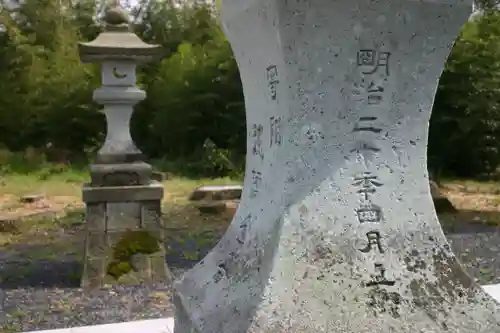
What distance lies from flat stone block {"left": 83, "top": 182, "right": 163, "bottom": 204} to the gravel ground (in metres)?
0.75

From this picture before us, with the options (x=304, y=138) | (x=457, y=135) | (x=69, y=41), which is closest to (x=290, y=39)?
(x=304, y=138)

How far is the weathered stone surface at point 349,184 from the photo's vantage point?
1534mm

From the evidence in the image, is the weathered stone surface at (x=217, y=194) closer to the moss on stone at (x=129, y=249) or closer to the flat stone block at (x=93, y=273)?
the moss on stone at (x=129, y=249)

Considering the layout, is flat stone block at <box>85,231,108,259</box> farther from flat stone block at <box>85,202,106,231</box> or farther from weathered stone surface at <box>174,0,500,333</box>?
weathered stone surface at <box>174,0,500,333</box>

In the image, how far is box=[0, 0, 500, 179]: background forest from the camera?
11539 mm

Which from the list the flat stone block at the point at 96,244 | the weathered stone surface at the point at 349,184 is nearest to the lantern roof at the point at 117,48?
the flat stone block at the point at 96,244

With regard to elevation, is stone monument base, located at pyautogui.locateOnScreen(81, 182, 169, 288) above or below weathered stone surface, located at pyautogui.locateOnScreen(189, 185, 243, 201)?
above

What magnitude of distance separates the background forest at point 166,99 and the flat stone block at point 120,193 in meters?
7.64

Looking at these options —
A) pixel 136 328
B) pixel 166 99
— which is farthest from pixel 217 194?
pixel 136 328

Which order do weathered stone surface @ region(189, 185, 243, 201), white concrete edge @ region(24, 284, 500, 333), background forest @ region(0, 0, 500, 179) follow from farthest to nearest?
background forest @ region(0, 0, 500, 179) < weathered stone surface @ region(189, 185, 243, 201) < white concrete edge @ region(24, 284, 500, 333)

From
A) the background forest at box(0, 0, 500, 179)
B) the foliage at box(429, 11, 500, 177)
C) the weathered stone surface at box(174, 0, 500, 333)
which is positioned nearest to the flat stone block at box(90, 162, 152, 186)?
the weathered stone surface at box(174, 0, 500, 333)

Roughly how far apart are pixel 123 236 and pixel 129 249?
0.13 m

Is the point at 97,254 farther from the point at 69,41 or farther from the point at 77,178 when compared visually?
the point at 69,41

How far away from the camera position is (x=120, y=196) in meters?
4.82
